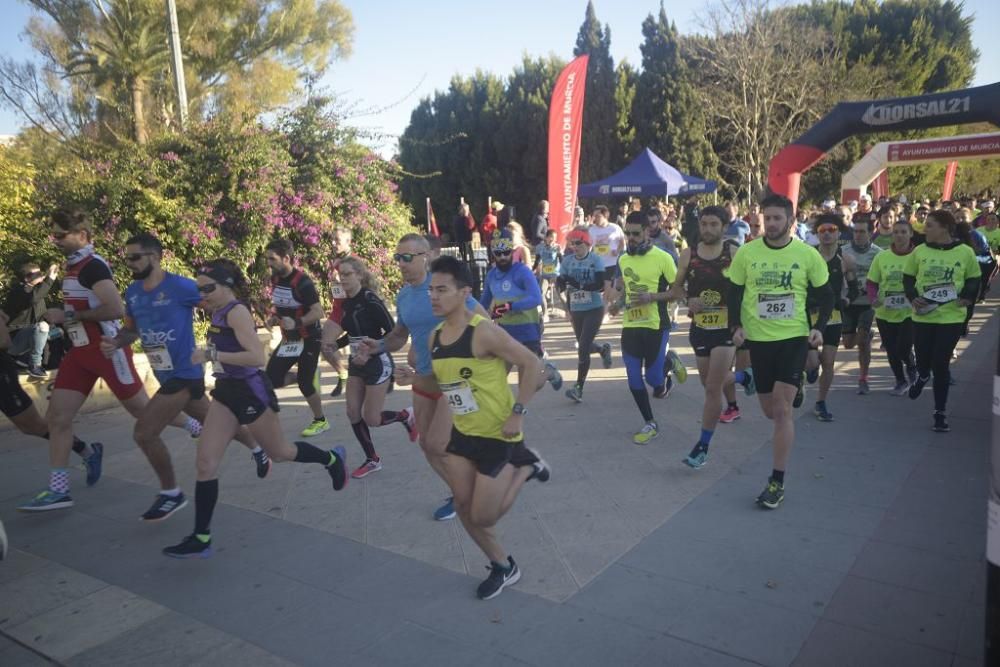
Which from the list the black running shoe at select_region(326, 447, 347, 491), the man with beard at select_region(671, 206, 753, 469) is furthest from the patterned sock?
the man with beard at select_region(671, 206, 753, 469)

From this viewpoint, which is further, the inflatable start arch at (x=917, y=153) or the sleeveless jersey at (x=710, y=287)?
the inflatable start arch at (x=917, y=153)

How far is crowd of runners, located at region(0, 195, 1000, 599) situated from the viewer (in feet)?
11.8

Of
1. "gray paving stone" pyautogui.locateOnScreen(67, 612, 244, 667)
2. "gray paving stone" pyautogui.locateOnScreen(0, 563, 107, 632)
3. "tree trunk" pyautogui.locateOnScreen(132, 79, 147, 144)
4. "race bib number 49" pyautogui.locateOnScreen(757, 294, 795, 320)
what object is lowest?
"gray paving stone" pyautogui.locateOnScreen(67, 612, 244, 667)

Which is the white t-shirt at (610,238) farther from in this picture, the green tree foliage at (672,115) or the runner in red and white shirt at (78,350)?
the green tree foliage at (672,115)

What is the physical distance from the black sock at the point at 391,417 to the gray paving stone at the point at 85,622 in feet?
7.19

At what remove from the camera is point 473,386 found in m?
3.54

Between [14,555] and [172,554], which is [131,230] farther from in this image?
[172,554]

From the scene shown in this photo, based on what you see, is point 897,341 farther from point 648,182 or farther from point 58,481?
point 648,182

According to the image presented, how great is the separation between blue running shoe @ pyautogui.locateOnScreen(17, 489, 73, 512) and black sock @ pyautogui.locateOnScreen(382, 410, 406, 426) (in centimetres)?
229

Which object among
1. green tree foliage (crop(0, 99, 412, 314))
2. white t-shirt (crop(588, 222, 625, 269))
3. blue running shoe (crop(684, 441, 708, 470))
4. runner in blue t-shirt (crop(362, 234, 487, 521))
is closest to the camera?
runner in blue t-shirt (crop(362, 234, 487, 521))

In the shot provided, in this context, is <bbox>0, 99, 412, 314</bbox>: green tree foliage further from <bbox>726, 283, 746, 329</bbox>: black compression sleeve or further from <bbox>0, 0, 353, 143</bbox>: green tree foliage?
<bbox>726, 283, 746, 329</bbox>: black compression sleeve

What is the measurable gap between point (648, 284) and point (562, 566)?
10.0 ft

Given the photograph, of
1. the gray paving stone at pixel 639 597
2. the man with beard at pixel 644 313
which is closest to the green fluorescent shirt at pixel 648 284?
the man with beard at pixel 644 313

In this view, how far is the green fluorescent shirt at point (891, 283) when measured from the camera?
6.91 metres
